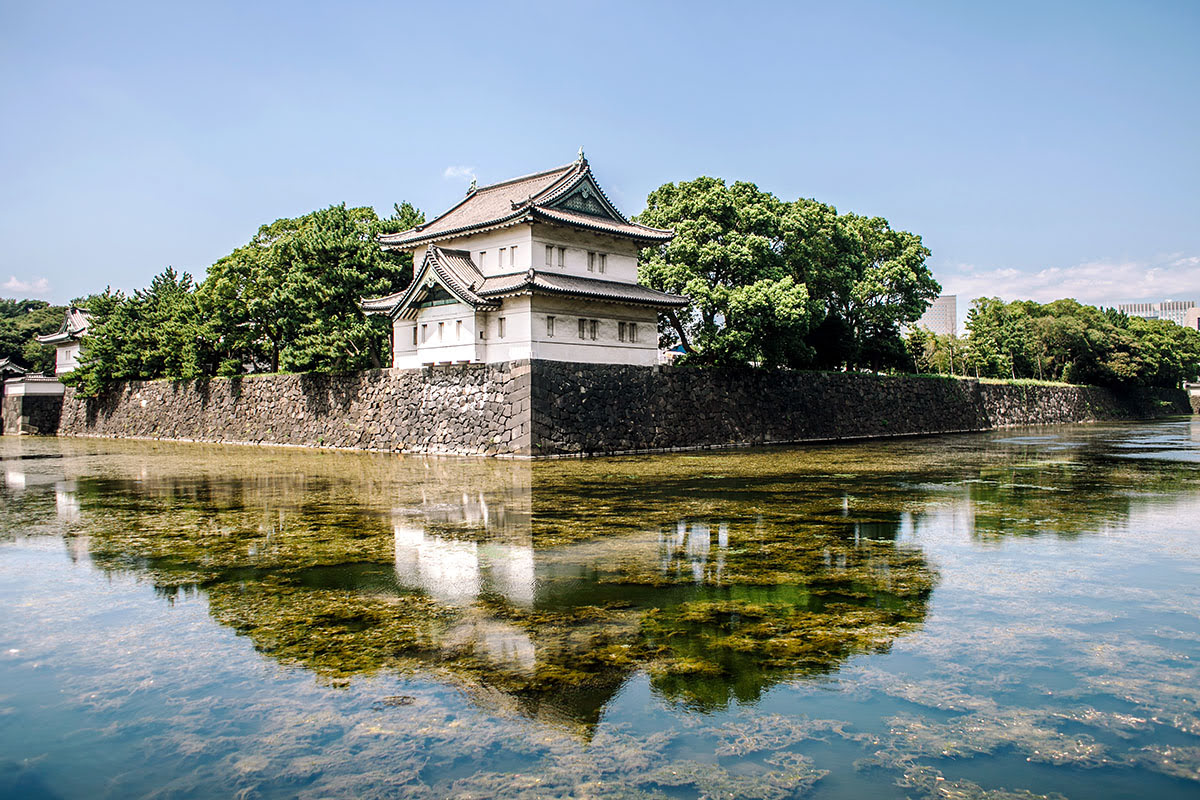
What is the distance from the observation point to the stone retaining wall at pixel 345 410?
22.7m

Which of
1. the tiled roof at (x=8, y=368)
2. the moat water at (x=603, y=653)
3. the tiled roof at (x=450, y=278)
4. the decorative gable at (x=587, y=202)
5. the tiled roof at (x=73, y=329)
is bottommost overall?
the moat water at (x=603, y=653)

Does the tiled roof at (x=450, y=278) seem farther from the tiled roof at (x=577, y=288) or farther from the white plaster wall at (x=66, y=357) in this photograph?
the white plaster wall at (x=66, y=357)

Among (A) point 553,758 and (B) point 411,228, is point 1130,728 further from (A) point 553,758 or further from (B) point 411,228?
(B) point 411,228

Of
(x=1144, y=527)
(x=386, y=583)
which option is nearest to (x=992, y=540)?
(x=1144, y=527)

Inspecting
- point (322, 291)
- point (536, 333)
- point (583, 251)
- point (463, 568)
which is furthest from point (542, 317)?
point (463, 568)

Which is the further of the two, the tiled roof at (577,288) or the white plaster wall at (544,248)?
the white plaster wall at (544,248)

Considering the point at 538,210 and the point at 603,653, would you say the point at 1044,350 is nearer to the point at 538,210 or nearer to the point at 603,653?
the point at 538,210

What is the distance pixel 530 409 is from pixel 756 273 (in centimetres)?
1002

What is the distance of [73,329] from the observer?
42.3m

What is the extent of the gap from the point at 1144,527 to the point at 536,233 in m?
17.3

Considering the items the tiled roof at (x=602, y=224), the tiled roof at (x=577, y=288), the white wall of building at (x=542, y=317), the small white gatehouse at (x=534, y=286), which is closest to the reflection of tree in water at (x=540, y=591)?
the tiled roof at (x=577, y=288)

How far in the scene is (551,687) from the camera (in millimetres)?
4371

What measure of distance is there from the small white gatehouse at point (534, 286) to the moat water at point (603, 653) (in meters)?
12.8

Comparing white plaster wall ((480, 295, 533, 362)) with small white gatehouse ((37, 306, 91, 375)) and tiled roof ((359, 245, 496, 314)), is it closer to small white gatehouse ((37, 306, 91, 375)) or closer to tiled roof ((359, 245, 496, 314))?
tiled roof ((359, 245, 496, 314))
